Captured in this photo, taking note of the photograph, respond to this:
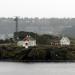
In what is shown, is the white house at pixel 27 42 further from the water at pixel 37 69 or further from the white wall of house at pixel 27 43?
the water at pixel 37 69

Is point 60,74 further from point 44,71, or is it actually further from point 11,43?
point 11,43

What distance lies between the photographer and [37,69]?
1449 inches

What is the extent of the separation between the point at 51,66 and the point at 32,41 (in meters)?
8.36

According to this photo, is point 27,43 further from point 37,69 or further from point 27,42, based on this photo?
point 37,69

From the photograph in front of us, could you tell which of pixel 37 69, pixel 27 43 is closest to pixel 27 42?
pixel 27 43

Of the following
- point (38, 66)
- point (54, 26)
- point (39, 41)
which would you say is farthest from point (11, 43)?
point (54, 26)

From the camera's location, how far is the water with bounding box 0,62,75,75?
3411 centimetres

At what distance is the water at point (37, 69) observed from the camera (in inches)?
1343

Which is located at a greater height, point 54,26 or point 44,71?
point 54,26

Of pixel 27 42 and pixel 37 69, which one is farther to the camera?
pixel 27 42

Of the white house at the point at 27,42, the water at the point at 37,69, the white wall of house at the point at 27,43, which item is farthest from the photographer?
the white house at the point at 27,42

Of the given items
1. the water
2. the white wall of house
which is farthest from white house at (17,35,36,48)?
the water

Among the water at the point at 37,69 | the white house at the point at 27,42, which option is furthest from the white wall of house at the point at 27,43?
the water at the point at 37,69

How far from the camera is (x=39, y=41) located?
163ft
